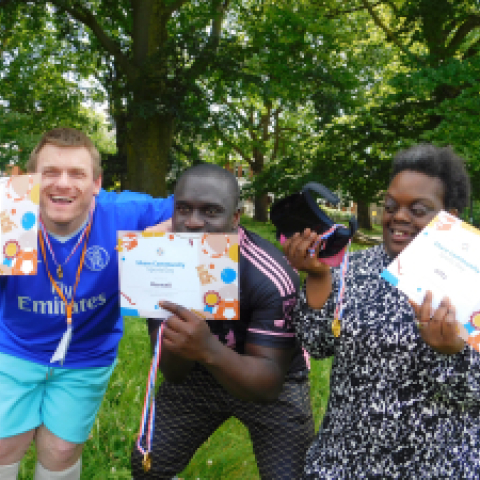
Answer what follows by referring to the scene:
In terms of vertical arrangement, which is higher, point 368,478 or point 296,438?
point 368,478

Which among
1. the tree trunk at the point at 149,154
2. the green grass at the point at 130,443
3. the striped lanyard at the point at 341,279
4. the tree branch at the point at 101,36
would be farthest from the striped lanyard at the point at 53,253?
the tree branch at the point at 101,36

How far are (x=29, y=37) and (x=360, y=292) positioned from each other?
1388 centimetres

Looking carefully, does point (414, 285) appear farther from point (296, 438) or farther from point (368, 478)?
point (296, 438)

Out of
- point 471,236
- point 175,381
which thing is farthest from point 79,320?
point 471,236

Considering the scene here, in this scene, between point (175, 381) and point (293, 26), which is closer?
point (175, 381)

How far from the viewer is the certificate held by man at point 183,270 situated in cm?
172

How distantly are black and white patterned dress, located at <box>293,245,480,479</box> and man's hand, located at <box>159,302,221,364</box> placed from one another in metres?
0.39

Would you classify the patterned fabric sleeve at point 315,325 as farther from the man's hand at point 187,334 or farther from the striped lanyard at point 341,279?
the man's hand at point 187,334

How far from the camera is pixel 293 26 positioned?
355 inches

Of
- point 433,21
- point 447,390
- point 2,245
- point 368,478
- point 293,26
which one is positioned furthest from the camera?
point 293,26

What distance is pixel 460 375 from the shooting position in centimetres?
161

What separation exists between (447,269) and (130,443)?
2767 mm

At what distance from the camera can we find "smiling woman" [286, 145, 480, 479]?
167cm

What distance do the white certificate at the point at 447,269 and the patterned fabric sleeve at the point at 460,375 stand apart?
218 millimetres
